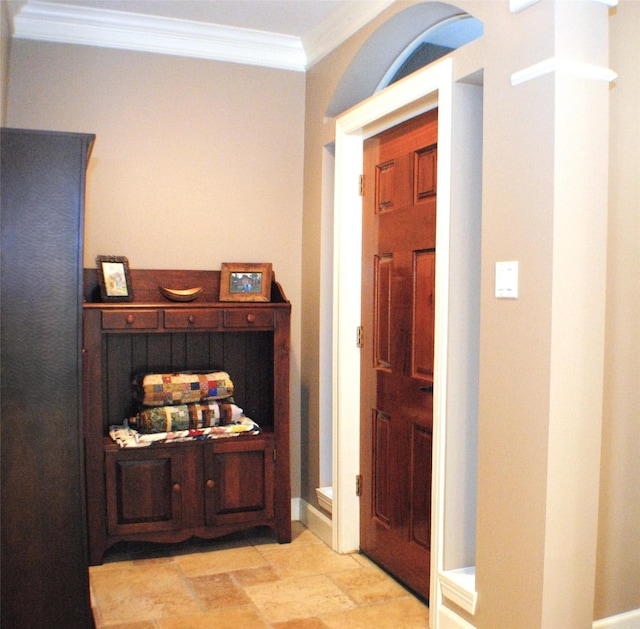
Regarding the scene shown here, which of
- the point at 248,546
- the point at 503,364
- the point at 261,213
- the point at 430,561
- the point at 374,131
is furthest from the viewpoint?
the point at 261,213

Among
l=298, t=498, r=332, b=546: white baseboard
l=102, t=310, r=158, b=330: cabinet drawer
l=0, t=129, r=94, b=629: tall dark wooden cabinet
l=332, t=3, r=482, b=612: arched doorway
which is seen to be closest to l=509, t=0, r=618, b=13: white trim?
l=332, t=3, r=482, b=612: arched doorway

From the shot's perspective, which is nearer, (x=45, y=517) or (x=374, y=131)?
(x=45, y=517)

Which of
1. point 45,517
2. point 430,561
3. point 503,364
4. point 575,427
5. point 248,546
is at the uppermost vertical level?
point 503,364

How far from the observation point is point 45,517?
2.12 meters

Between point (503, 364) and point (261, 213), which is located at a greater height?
point (261, 213)

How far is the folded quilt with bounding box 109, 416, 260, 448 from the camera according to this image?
3.23 m

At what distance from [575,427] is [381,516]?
138 centimetres

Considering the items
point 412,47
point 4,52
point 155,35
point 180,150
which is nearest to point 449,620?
point 412,47

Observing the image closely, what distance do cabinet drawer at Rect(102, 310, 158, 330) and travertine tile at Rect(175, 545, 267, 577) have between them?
1.12 meters

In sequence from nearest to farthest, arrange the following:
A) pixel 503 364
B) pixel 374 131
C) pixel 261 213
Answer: pixel 503 364
pixel 374 131
pixel 261 213

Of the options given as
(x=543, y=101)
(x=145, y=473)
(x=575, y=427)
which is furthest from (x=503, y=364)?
(x=145, y=473)

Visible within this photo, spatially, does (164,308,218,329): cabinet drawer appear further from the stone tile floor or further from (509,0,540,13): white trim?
(509,0,540,13): white trim

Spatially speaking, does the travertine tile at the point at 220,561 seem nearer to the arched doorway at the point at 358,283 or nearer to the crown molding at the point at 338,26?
the arched doorway at the point at 358,283

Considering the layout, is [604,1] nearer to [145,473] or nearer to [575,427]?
[575,427]
